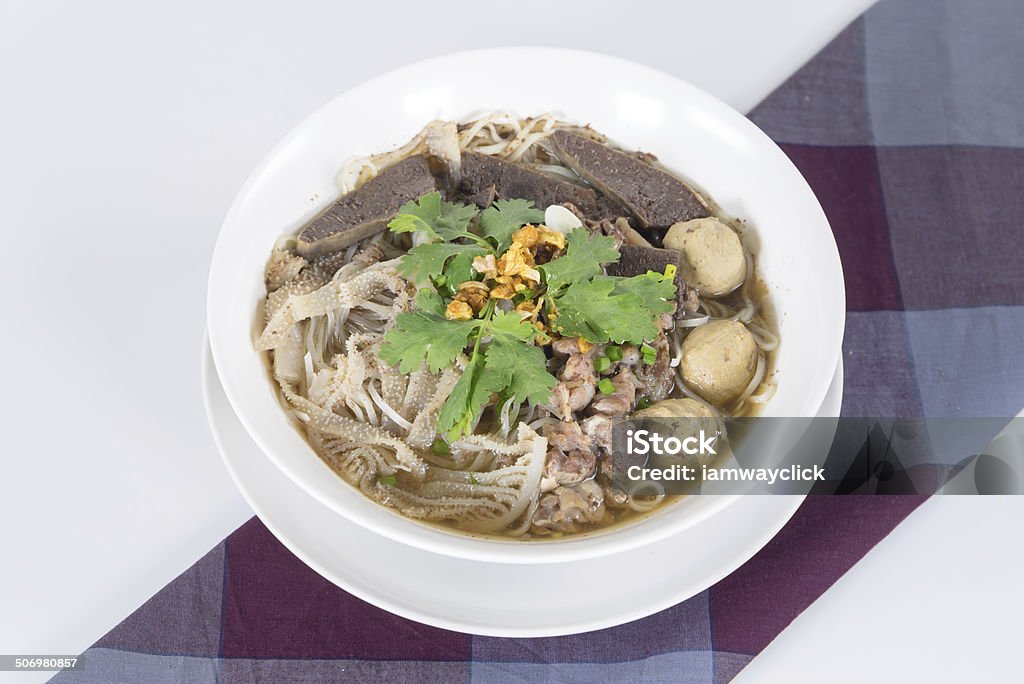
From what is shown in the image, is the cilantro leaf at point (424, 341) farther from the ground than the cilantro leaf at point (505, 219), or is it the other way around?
the cilantro leaf at point (505, 219)

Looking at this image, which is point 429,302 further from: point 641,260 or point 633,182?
point 633,182

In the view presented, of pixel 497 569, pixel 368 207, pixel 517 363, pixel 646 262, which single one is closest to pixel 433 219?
pixel 368 207

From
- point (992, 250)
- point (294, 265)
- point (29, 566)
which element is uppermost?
point (294, 265)

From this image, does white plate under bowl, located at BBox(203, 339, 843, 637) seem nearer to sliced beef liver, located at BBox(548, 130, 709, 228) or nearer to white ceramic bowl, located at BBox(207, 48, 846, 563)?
white ceramic bowl, located at BBox(207, 48, 846, 563)

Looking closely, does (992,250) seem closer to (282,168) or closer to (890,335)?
(890,335)

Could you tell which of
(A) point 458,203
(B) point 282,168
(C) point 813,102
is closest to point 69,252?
(B) point 282,168

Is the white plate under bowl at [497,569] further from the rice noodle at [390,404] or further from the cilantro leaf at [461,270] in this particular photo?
the cilantro leaf at [461,270]

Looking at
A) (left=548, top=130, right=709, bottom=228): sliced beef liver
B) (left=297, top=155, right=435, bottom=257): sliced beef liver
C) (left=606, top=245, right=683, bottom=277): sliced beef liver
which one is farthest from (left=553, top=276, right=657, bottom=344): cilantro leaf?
(left=297, top=155, right=435, bottom=257): sliced beef liver

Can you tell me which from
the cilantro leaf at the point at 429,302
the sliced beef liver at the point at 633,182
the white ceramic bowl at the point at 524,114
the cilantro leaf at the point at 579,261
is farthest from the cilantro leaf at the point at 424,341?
the sliced beef liver at the point at 633,182
